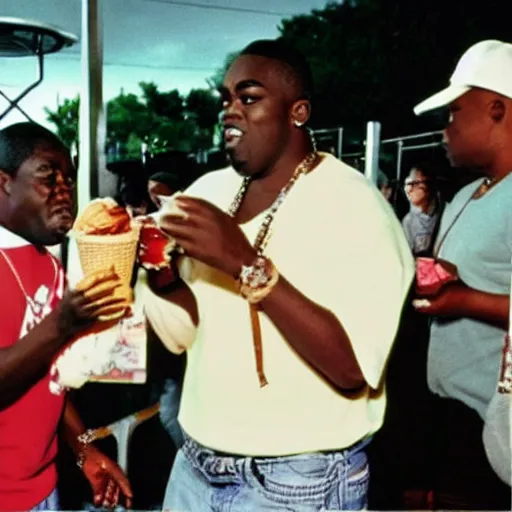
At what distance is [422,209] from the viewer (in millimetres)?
1985

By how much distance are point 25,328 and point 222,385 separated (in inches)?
19.5

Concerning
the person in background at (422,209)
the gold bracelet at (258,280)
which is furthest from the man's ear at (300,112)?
the person in background at (422,209)

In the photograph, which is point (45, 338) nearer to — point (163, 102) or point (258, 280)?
point (258, 280)

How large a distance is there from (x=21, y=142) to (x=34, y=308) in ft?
1.46

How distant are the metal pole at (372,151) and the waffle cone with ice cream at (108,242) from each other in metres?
0.70

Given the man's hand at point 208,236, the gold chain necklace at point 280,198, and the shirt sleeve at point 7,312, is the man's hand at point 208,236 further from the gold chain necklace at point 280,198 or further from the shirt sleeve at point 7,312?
the shirt sleeve at point 7,312

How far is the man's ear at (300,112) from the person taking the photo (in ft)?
4.94

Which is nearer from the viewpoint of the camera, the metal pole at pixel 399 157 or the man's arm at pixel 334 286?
the man's arm at pixel 334 286

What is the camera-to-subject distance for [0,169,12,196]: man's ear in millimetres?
1656

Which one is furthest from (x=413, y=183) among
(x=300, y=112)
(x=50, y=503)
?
(x=50, y=503)

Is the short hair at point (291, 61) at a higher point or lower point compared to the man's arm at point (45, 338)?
higher

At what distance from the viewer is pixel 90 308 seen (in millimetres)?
1578

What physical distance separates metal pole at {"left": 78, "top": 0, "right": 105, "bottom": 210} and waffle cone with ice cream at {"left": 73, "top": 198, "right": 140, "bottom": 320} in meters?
0.28

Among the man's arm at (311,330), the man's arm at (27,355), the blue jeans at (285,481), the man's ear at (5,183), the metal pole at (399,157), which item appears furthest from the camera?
the metal pole at (399,157)
